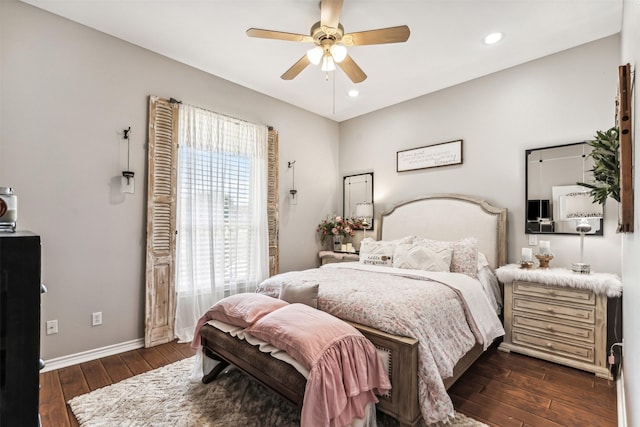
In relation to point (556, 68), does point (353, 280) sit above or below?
below

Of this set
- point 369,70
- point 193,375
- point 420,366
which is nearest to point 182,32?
point 369,70

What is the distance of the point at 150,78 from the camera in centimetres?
322

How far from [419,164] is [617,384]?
116 inches

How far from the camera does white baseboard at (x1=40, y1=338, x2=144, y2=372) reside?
8.56ft

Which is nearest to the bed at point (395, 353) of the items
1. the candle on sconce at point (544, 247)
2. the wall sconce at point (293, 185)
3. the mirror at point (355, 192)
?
the candle on sconce at point (544, 247)

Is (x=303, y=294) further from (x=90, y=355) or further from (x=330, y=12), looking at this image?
(x=90, y=355)

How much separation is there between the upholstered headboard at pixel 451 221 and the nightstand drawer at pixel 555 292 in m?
0.48

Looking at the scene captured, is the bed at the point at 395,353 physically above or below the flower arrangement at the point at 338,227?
below

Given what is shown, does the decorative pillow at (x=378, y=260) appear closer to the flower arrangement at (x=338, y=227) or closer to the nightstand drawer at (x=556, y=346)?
the flower arrangement at (x=338, y=227)

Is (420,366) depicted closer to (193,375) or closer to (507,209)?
(193,375)

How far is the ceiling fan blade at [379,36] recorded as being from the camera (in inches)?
85.6

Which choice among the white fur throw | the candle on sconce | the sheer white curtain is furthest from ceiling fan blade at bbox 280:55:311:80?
the candle on sconce

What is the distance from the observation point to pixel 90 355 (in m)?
2.81

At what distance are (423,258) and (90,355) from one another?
3.36 meters
